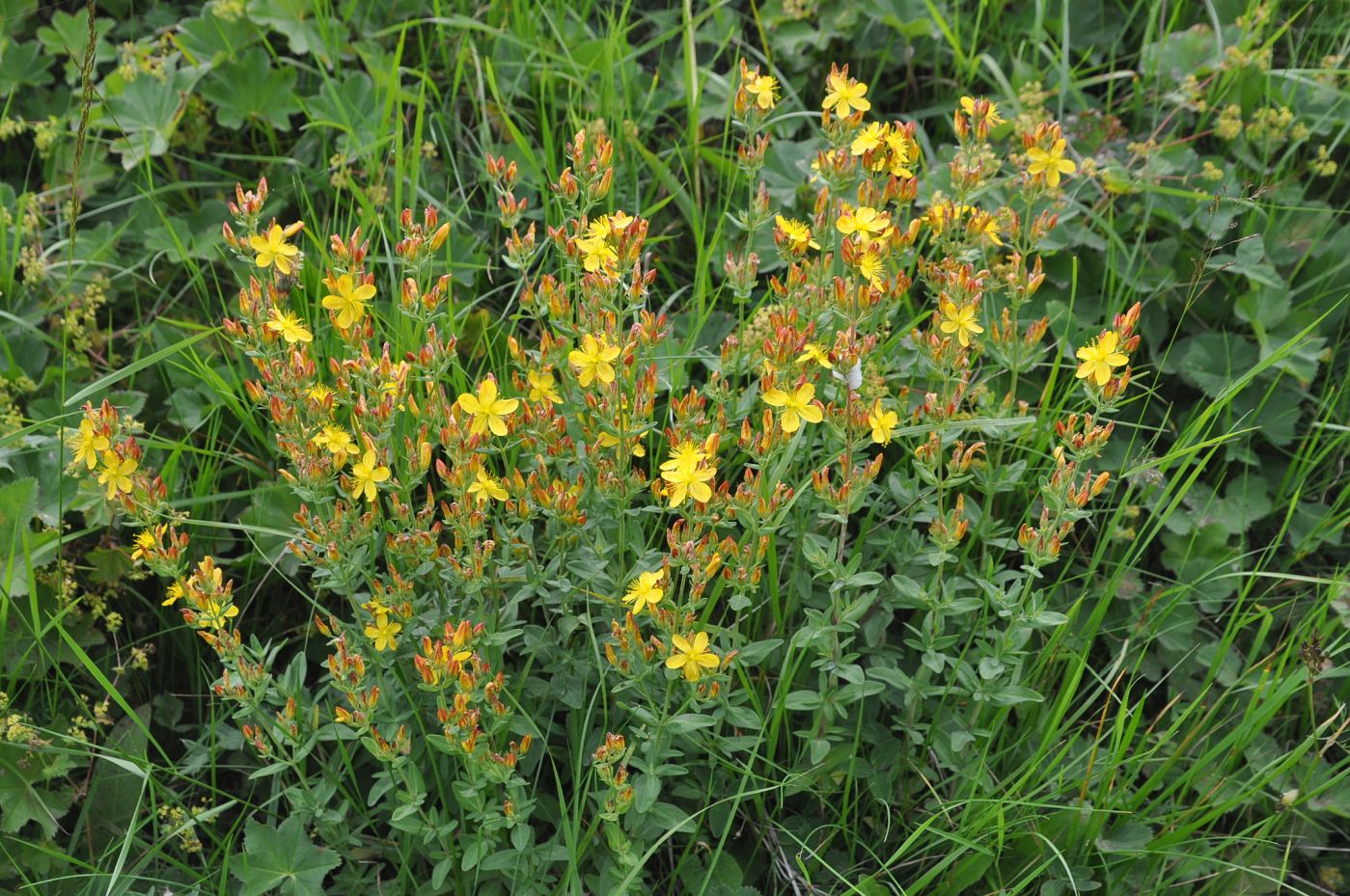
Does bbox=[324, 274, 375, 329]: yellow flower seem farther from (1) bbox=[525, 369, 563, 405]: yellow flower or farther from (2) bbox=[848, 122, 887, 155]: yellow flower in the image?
(2) bbox=[848, 122, 887, 155]: yellow flower

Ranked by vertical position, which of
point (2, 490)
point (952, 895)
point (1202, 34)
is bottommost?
point (952, 895)

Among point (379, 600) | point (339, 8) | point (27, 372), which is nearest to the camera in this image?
point (379, 600)

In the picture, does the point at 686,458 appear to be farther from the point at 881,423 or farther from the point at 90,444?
the point at 90,444

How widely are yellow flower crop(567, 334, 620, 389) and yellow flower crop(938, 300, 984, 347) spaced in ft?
2.17

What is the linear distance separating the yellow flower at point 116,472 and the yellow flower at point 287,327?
0.35 metres

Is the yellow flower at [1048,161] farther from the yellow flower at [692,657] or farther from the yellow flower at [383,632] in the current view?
the yellow flower at [383,632]

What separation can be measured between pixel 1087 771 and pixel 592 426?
1233 mm

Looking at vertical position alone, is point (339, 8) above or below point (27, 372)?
above

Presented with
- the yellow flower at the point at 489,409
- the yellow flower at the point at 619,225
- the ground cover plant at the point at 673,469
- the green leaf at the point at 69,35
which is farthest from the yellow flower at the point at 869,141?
the green leaf at the point at 69,35

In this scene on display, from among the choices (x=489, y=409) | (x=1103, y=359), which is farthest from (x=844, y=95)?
(x=489, y=409)

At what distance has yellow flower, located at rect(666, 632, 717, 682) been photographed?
204 centimetres

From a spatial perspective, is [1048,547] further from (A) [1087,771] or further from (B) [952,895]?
(B) [952,895]

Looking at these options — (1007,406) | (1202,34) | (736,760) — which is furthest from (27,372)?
(1202,34)

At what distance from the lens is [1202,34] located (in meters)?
3.61
